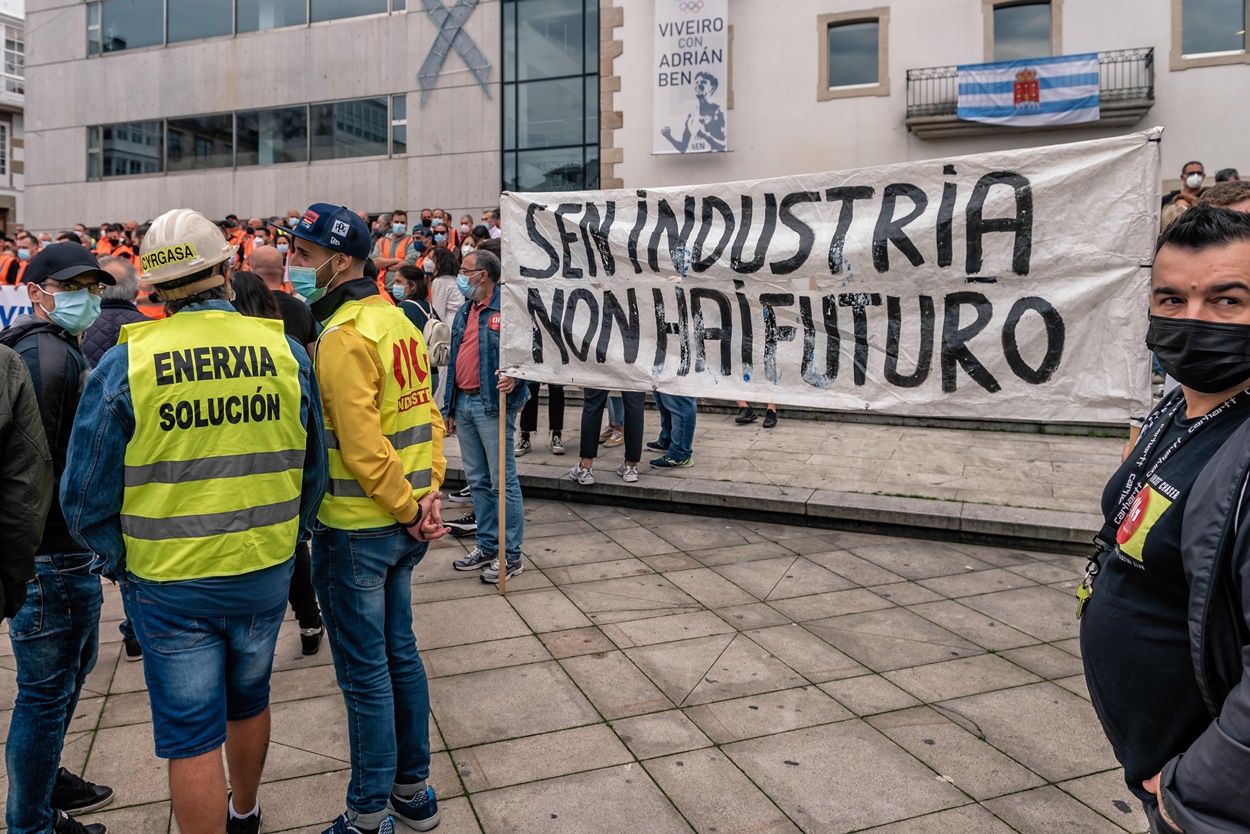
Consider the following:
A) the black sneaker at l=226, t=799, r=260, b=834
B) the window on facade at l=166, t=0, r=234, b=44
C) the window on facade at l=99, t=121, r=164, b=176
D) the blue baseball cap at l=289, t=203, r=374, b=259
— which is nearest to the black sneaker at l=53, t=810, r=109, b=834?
the black sneaker at l=226, t=799, r=260, b=834

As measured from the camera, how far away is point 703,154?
58.0 ft

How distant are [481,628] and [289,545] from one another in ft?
7.14

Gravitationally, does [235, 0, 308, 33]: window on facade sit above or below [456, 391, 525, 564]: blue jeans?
above

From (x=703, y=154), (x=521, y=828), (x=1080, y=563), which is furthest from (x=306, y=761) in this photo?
(x=703, y=154)

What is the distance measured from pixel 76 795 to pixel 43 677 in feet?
1.83

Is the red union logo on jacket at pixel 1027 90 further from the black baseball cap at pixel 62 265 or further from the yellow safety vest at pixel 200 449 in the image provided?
the yellow safety vest at pixel 200 449

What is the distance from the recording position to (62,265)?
2877 millimetres

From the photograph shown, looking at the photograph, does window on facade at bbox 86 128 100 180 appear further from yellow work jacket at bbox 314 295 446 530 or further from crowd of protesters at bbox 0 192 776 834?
yellow work jacket at bbox 314 295 446 530

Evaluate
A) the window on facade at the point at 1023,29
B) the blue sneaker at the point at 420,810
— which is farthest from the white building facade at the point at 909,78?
the blue sneaker at the point at 420,810

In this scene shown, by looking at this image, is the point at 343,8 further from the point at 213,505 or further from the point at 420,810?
the point at 420,810

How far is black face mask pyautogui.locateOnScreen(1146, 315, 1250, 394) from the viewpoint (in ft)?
5.12

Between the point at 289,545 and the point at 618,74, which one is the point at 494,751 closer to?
the point at 289,545

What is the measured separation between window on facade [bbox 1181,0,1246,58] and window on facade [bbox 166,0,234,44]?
845 inches

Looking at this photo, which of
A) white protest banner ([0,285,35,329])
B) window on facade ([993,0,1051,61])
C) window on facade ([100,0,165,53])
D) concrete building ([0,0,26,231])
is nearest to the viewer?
white protest banner ([0,285,35,329])
